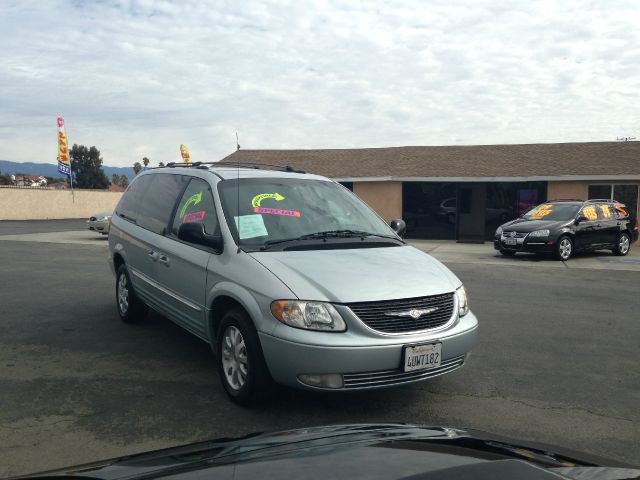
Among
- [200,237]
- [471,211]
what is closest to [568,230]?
[471,211]

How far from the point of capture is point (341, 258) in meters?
4.36

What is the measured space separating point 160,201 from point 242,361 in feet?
8.37

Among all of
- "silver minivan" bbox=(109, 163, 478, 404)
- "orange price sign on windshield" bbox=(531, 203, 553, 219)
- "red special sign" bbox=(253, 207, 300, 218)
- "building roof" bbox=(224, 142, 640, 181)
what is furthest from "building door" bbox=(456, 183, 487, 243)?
"red special sign" bbox=(253, 207, 300, 218)

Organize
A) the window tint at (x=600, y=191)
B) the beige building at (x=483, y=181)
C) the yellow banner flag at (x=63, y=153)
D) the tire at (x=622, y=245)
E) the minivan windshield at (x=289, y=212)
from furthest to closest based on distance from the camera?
1. the yellow banner flag at (x=63, y=153)
2. the beige building at (x=483, y=181)
3. the window tint at (x=600, y=191)
4. the tire at (x=622, y=245)
5. the minivan windshield at (x=289, y=212)

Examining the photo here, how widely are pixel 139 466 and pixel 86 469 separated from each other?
181mm

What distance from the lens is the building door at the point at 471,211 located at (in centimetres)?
2508

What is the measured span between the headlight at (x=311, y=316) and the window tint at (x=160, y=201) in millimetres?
2246

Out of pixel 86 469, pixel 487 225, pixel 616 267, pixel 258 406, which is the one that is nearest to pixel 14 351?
pixel 258 406

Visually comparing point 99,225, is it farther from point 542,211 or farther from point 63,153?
point 63,153

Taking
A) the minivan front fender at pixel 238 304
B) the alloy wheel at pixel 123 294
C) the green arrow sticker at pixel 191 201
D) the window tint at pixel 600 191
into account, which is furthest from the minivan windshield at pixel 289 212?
the window tint at pixel 600 191

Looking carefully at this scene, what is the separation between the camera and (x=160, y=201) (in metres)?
6.04

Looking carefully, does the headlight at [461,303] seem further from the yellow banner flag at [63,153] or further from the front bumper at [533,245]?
the yellow banner flag at [63,153]

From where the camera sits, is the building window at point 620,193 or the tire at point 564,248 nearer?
the tire at point 564,248

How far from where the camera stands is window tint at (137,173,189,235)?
18.7ft
